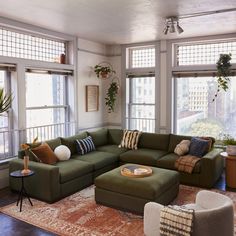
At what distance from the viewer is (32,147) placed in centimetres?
437

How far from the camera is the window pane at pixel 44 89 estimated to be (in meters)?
5.21

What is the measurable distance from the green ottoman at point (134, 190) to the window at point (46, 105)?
205 cm

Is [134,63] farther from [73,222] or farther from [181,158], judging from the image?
[73,222]

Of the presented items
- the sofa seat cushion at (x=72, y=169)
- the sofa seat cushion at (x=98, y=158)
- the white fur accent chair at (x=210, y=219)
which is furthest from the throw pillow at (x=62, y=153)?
the white fur accent chair at (x=210, y=219)

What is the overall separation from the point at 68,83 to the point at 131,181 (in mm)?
3155

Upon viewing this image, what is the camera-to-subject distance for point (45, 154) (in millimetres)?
4426

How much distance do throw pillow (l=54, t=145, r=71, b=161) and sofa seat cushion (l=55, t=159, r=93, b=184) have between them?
3.4 inches

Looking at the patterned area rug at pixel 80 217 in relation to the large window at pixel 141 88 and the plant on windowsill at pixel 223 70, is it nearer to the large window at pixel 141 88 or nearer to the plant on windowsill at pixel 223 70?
the plant on windowsill at pixel 223 70

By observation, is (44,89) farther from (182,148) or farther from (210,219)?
(210,219)

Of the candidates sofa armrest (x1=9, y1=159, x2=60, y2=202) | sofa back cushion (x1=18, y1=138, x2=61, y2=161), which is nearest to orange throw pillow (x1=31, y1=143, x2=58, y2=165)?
sofa back cushion (x1=18, y1=138, x2=61, y2=161)

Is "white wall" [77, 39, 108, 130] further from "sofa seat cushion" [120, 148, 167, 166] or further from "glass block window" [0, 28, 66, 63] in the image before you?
"sofa seat cushion" [120, 148, 167, 166]

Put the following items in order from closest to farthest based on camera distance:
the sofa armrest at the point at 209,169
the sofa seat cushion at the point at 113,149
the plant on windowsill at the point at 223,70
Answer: the sofa armrest at the point at 209,169
the plant on windowsill at the point at 223,70
the sofa seat cushion at the point at 113,149

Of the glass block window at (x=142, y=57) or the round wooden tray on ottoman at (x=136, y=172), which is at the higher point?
the glass block window at (x=142, y=57)

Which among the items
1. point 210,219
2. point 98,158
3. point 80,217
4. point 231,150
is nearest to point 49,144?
point 98,158
